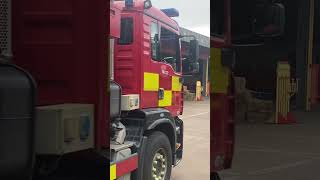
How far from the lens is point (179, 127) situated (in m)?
2.58

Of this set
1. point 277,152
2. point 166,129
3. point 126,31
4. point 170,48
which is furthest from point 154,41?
point 277,152

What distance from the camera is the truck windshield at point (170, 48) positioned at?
265 centimetres

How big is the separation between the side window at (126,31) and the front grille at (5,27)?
0.54 metres

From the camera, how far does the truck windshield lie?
2648 millimetres

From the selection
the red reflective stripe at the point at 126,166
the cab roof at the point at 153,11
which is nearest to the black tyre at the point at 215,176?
the red reflective stripe at the point at 126,166

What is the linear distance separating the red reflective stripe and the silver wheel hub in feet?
0.79

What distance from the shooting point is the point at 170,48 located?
274 cm

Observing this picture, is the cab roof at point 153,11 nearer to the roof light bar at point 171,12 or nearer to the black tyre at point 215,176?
the roof light bar at point 171,12

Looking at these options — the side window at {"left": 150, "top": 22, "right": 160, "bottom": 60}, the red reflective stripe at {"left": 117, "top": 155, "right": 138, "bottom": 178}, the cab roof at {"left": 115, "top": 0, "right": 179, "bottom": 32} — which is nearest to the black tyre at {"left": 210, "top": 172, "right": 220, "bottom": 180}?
the red reflective stripe at {"left": 117, "top": 155, "right": 138, "bottom": 178}

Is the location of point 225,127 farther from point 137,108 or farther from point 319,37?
point 319,37

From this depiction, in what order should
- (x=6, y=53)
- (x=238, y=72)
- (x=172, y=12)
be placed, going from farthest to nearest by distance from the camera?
(x=238, y=72)
(x=6, y=53)
(x=172, y=12)

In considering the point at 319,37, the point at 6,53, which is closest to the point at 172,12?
the point at 6,53

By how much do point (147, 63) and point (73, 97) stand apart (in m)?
0.46

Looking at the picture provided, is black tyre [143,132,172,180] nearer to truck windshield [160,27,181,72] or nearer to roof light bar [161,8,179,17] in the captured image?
truck windshield [160,27,181,72]
